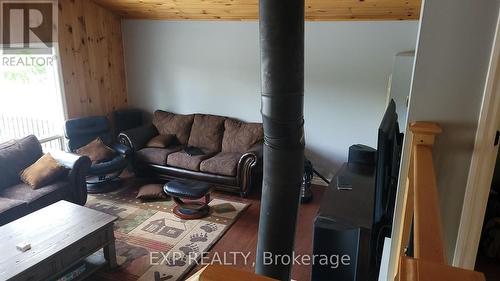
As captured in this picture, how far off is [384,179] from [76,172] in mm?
3105

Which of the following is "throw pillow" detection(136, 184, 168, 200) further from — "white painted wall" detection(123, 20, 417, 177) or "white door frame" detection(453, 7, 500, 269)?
"white door frame" detection(453, 7, 500, 269)

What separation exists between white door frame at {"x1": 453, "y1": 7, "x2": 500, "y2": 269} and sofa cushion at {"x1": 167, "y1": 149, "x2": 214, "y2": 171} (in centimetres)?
311

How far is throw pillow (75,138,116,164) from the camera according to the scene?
13.8 feet

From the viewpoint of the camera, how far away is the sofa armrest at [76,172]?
3.60 m

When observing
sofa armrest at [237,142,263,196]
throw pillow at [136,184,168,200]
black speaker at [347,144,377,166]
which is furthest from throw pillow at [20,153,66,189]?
black speaker at [347,144,377,166]

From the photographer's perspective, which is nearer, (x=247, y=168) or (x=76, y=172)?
(x=76, y=172)

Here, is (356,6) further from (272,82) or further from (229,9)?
(272,82)

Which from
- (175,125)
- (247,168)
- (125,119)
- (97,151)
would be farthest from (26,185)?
(247,168)

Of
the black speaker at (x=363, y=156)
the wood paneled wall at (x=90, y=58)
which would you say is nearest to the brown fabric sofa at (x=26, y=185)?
the wood paneled wall at (x=90, y=58)

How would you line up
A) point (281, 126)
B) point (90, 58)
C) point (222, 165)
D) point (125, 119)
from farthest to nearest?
point (125, 119)
point (90, 58)
point (222, 165)
point (281, 126)

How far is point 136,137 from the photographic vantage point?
471 cm

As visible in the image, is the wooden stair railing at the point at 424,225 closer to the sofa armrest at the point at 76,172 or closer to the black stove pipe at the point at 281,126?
the black stove pipe at the point at 281,126

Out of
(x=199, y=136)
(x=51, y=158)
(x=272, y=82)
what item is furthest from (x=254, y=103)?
(x=272, y=82)

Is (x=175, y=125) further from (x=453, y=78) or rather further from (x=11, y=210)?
(x=453, y=78)
